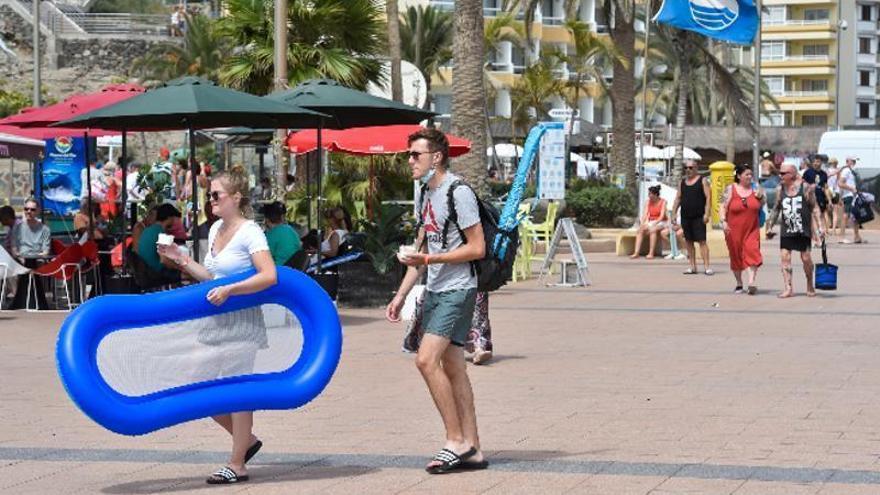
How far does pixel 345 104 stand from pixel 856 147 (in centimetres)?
3339

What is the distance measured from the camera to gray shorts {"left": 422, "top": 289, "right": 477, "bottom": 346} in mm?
8492

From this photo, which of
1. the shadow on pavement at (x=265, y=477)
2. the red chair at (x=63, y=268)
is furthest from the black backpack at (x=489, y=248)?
the red chair at (x=63, y=268)

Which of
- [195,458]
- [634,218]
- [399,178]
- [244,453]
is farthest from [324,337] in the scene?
[634,218]

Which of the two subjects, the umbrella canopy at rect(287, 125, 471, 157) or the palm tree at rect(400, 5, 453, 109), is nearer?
the umbrella canopy at rect(287, 125, 471, 157)

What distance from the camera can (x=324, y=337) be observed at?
8.31 meters

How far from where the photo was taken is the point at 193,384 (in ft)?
26.8

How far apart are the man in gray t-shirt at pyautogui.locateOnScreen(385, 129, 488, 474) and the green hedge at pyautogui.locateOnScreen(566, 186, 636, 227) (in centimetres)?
2735

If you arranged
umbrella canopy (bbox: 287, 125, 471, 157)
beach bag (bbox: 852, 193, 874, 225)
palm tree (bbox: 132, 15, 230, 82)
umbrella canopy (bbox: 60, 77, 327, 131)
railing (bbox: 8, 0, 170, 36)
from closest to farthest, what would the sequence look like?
umbrella canopy (bbox: 60, 77, 327, 131) < umbrella canopy (bbox: 287, 125, 471, 157) < beach bag (bbox: 852, 193, 874, 225) < palm tree (bbox: 132, 15, 230, 82) < railing (bbox: 8, 0, 170, 36)

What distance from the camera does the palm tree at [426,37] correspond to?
71.6 metres

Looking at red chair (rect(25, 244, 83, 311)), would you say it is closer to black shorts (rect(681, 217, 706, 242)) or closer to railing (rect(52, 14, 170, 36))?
black shorts (rect(681, 217, 706, 242))

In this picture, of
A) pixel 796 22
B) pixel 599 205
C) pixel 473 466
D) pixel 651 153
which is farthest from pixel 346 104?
pixel 796 22

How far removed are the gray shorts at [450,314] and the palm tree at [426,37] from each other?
62.7 m

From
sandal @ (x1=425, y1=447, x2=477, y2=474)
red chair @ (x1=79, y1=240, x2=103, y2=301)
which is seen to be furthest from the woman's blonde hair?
red chair @ (x1=79, y1=240, x2=103, y2=301)

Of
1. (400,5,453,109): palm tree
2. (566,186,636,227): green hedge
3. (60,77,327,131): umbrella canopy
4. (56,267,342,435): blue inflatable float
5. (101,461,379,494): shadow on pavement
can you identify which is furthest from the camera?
(400,5,453,109): palm tree
